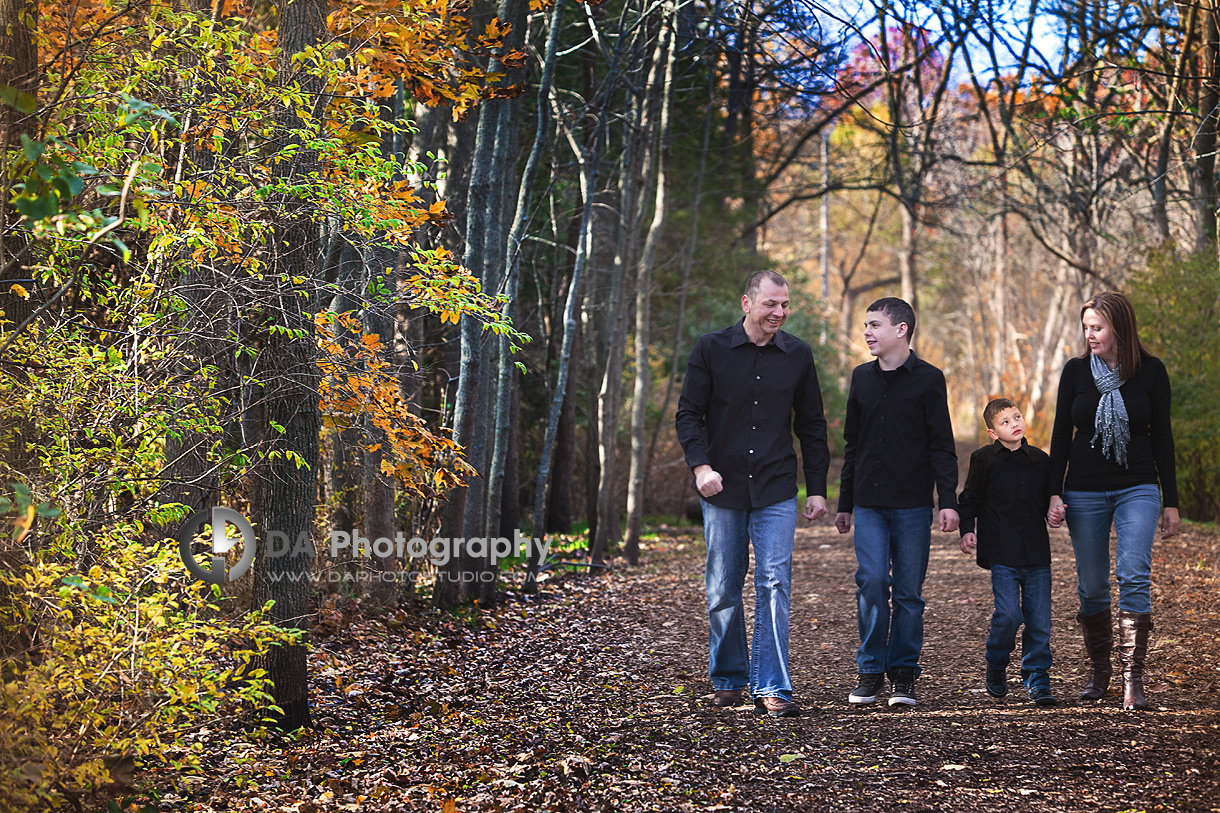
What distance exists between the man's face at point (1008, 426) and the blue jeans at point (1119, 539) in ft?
1.20

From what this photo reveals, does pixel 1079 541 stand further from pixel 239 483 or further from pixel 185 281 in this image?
Answer: pixel 239 483

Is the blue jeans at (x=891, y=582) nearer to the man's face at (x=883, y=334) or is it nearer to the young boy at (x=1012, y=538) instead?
the young boy at (x=1012, y=538)

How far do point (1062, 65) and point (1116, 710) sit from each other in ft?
28.9

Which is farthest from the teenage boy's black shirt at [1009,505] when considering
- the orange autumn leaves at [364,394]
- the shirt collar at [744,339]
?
the orange autumn leaves at [364,394]

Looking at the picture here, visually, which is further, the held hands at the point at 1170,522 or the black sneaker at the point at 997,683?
the black sneaker at the point at 997,683

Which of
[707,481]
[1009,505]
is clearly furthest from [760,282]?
[1009,505]

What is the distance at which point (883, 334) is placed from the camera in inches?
198

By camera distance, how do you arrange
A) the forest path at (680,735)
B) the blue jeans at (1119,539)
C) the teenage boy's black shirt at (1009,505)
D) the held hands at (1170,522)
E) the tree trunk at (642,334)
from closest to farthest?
the forest path at (680,735) → the blue jeans at (1119,539) → the held hands at (1170,522) → the teenage boy's black shirt at (1009,505) → the tree trunk at (642,334)

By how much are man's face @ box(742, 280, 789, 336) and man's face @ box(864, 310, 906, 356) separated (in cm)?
44

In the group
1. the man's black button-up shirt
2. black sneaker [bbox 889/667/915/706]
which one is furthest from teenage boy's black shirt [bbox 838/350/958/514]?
black sneaker [bbox 889/667/915/706]

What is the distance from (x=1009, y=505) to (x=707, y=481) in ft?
5.04

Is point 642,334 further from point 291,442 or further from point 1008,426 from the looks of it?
point 291,442

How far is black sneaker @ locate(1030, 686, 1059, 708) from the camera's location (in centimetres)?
472

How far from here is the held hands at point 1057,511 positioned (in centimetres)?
484
